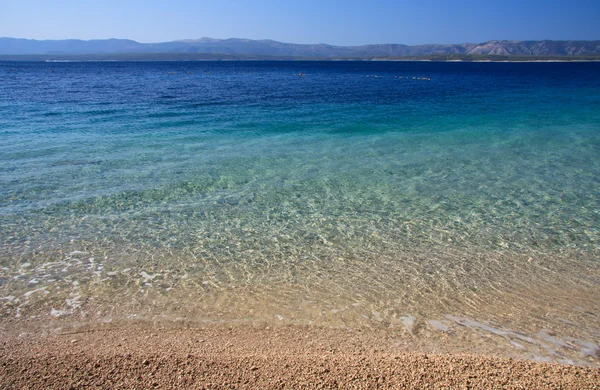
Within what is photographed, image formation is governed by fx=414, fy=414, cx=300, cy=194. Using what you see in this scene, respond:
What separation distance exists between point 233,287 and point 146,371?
2.10m

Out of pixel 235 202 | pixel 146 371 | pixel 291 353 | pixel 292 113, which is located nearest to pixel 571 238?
pixel 291 353

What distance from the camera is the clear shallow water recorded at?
568cm

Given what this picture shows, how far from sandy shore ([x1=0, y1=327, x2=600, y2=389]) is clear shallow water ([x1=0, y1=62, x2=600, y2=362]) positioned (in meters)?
0.47

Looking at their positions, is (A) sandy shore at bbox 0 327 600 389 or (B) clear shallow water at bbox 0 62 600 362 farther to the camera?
(B) clear shallow water at bbox 0 62 600 362

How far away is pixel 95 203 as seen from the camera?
9.48m

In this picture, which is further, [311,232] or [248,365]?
[311,232]

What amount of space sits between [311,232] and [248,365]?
13.3ft

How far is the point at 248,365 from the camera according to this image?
440 cm

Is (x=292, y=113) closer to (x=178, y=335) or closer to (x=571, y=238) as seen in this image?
(x=571, y=238)

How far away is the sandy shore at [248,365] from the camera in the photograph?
4.14 metres

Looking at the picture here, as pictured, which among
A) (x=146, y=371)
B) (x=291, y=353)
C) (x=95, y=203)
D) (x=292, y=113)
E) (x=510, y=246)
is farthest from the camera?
(x=292, y=113)

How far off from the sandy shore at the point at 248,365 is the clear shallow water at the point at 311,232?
0.47 meters

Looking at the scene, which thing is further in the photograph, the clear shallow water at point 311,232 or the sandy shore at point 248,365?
the clear shallow water at point 311,232

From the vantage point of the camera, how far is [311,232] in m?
8.23
